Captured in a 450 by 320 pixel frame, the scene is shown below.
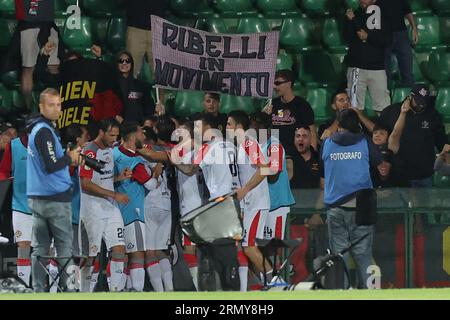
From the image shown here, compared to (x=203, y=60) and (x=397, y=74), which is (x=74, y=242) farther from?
(x=397, y=74)

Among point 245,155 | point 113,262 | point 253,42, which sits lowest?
point 113,262

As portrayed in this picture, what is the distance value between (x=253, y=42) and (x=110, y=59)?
7.21ft

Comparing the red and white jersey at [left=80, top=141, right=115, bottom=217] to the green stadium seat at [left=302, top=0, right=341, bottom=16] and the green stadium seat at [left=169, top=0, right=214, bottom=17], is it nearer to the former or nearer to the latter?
the green stadium seat at [left=169, top=0, right=214, bottom=17]

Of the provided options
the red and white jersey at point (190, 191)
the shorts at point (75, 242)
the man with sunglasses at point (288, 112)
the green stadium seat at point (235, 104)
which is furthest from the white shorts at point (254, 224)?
the green stadium seat at point (235, 104)

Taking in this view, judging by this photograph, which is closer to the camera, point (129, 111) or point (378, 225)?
point (378, 225)

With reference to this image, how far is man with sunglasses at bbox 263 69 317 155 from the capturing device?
54.0 feet

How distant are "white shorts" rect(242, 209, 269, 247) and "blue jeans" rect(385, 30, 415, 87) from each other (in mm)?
3213

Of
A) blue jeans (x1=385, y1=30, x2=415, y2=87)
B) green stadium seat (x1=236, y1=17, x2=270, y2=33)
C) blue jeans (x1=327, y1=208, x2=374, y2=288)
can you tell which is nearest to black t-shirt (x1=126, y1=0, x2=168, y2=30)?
green stadium seat (x1=236, y1=17, x2=270, y2=33)

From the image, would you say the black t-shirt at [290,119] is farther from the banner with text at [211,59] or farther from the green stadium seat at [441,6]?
the green stadium seat at [441,6]

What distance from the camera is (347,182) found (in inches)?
587

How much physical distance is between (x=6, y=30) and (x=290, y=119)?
4077 mm

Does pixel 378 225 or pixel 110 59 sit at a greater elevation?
pixel 110 59
